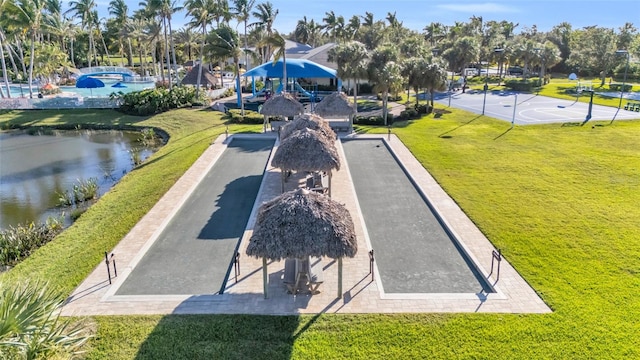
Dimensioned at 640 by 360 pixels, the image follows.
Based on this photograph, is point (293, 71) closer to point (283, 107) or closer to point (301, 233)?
point (283, 107)

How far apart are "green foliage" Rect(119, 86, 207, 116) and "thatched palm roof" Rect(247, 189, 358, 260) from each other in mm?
35946

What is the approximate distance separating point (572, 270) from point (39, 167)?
31062 mm

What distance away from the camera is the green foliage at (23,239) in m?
16.6

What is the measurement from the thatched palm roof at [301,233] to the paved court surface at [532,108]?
101 ft

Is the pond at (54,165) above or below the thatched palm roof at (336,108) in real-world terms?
below

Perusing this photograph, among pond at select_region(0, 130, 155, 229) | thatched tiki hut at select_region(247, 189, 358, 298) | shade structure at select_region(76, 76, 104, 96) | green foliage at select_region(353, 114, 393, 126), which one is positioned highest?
shade structure at select_region(76, 76, 104, 96)

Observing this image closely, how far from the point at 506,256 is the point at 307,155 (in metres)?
8.79

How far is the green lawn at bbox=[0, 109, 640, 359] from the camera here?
10680mm

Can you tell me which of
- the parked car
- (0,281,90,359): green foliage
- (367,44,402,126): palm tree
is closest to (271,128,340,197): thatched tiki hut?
(0,281,90,359): green foliage

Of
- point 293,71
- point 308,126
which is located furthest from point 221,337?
point 293,71

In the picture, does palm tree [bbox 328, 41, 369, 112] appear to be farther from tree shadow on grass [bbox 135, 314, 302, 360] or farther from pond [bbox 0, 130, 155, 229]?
tree shadow on grass [bbox 135, 314, 302, 360]

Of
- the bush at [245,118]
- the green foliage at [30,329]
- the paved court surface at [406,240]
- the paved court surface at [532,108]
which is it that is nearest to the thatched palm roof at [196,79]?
the bush at [245,118]

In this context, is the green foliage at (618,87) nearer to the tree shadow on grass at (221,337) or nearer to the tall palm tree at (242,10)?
the tall palm tree at (242,10)

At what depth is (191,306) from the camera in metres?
12.3
